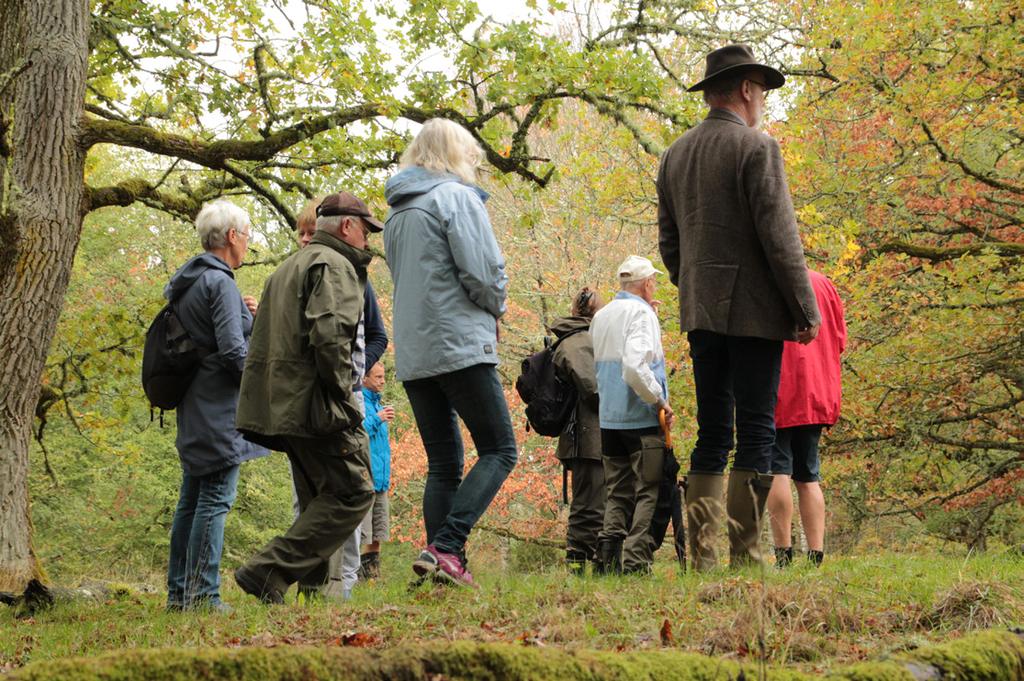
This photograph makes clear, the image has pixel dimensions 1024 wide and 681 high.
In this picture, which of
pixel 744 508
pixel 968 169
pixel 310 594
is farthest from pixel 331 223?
pixel 968 169

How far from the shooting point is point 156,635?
14.6ft

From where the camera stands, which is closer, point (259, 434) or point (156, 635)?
point (156, 635)

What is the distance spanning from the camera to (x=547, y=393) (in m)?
7.27

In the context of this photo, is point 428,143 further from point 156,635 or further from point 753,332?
point 156,635

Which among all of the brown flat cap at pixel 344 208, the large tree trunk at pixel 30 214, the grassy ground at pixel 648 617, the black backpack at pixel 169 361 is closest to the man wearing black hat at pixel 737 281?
the grassy ground at pixel 648 617

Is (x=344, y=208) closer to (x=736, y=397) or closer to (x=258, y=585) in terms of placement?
(x=258, y=585)

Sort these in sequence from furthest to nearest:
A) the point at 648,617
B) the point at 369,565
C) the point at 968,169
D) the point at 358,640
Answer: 1. the point at 968,169
2. the point at 369,565
3. the point at 648,617
4. the point at 358,640

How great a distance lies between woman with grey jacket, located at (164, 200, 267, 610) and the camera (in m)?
5.58

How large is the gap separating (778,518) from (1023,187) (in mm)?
7641

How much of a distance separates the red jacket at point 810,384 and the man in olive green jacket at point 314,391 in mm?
2502

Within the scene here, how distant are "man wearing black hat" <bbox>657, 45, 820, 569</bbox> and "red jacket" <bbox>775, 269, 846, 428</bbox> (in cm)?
97

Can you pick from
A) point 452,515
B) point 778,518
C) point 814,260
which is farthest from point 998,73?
point 452,515

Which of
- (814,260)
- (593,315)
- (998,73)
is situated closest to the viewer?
(593,315)

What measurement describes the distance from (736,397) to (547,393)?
239cm
